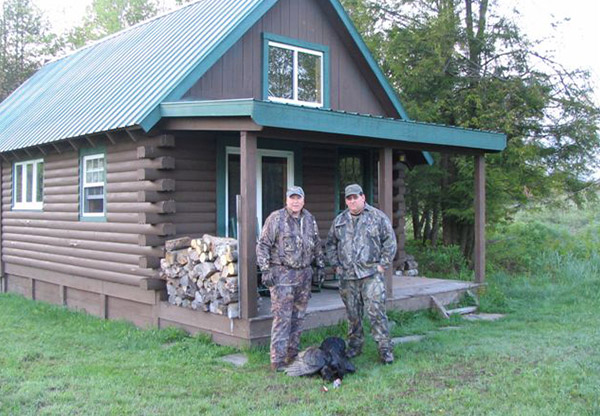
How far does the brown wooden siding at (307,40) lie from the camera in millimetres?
9688

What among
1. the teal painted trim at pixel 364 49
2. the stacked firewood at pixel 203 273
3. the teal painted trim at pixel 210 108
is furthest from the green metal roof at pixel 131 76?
the stacked firewood at pixel 203 273

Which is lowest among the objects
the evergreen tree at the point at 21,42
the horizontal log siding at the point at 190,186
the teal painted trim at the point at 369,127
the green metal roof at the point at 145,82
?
the horizontal log siding at the point at 190,186

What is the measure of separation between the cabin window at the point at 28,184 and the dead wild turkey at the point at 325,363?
785cm

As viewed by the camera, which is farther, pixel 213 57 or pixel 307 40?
pixel 307 40

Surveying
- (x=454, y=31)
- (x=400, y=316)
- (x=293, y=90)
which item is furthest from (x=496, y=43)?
(x=400, y=316)

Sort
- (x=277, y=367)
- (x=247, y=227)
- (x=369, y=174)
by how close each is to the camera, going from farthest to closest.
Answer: (x=369, y=174) → (x=247, y=227) → (x=277, y=367)

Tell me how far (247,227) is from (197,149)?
2438 mm

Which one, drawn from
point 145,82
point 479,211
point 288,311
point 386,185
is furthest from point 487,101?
point 288,311

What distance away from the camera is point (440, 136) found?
9453 mm

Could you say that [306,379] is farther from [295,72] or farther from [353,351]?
[295,72]

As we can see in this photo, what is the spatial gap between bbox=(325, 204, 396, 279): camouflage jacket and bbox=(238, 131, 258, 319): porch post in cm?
96

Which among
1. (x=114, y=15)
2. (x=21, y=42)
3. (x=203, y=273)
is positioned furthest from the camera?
(x=114, y=15)

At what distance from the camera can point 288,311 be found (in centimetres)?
666

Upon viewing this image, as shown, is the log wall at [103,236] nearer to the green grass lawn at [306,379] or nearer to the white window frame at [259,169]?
the green grass lawn at [306,379]
